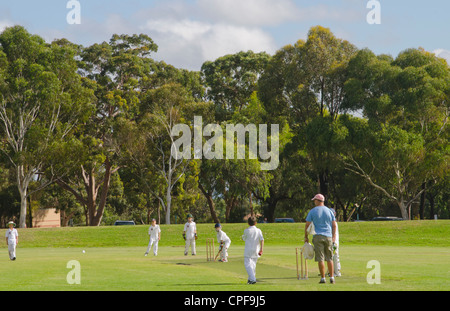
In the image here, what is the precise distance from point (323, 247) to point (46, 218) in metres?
76.5

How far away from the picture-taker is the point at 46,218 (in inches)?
3423

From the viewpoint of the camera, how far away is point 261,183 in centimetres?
6391

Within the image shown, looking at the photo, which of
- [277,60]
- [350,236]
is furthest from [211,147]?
[350,236]

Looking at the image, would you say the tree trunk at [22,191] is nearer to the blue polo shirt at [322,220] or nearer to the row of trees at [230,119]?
the row of trees at [230,119]

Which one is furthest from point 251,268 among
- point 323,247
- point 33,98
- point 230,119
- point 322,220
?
point 230,119

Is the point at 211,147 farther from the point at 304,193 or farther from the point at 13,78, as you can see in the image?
the point at 13,78

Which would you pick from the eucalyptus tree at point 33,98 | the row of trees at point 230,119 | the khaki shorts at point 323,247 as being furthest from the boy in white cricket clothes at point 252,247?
the eucalyptus tree at point 33,98

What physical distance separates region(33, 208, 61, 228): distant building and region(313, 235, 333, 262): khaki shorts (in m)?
71.1

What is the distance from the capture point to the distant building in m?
84.6

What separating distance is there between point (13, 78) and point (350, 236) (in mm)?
31785

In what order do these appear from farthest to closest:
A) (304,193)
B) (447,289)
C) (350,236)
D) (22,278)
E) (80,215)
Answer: (80,215) → (304,193) → (350,236) → (22,278) → (447,289)

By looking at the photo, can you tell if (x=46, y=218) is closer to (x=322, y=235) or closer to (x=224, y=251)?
(x=224, y=251)

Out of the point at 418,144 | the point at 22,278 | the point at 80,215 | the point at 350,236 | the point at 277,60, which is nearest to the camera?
the point at 22,278

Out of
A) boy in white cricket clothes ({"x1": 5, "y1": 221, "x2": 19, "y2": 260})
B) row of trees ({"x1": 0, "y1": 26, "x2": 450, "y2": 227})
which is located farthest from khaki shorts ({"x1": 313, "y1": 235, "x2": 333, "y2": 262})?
row of trees ({"x1": 0, "y1": 26, "x2": 450, "y2": 227})
